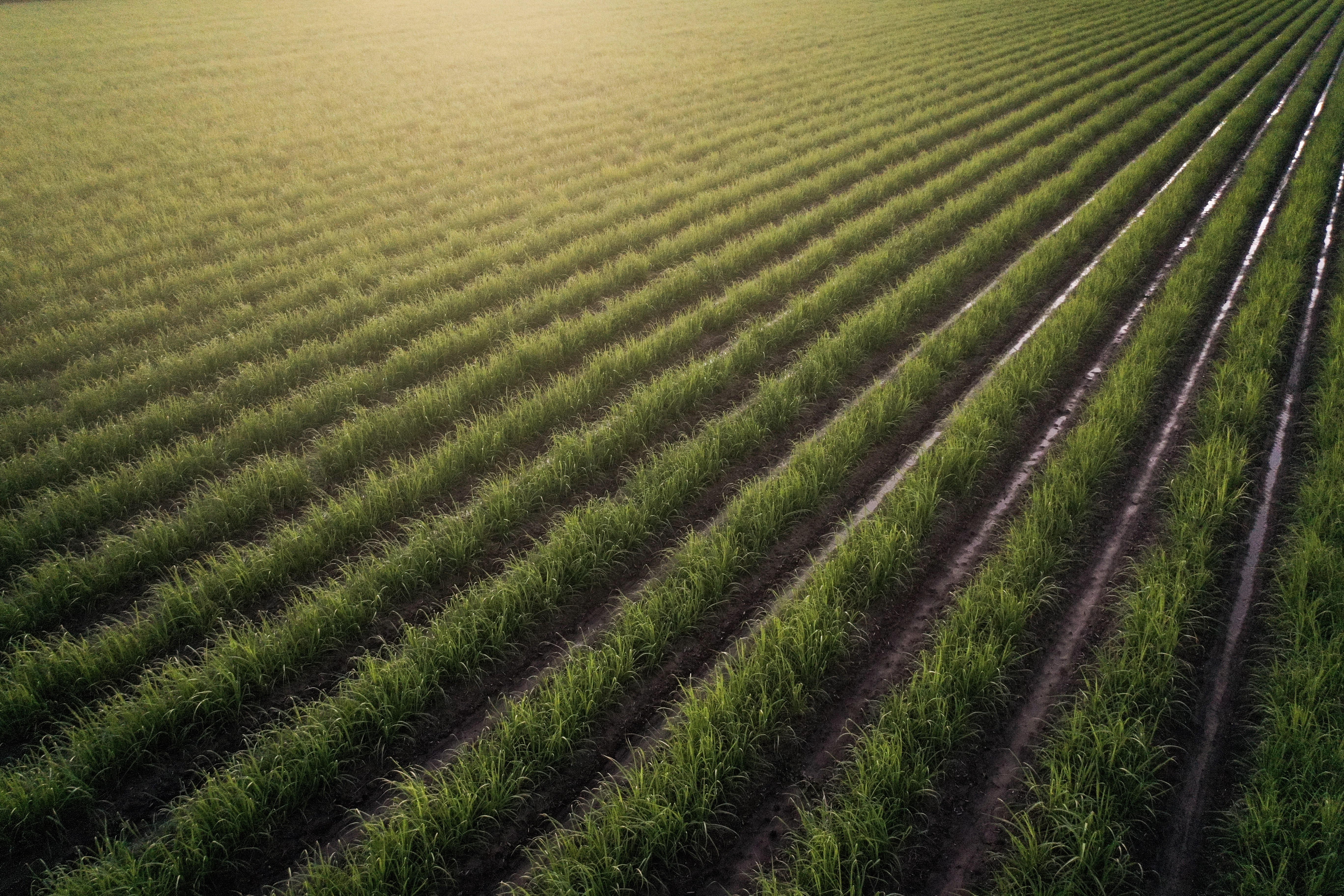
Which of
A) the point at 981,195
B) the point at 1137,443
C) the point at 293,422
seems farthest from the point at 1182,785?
the point at 981,195

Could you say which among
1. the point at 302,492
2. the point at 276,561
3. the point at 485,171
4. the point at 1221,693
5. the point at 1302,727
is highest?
the point at 485,171

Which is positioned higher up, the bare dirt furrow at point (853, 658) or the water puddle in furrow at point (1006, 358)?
the water puddle in furrow at point (1006, 358)

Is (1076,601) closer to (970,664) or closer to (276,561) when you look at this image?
(970,664)

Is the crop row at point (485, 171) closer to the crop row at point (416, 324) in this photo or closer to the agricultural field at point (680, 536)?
the agricultural field at point (680, 536)

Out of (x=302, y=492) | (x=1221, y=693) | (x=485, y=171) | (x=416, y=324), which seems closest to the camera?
(x=1221, y=693)

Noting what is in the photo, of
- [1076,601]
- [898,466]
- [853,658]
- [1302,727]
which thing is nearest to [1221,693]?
[1302,727]

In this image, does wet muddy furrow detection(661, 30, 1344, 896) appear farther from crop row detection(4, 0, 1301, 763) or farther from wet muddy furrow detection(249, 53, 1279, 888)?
crop row detection(4, 0, 1301, 763)

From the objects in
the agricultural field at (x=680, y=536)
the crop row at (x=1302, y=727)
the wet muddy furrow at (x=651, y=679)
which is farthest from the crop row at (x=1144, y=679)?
the wet muddy furrow at (x=651, y=679)
